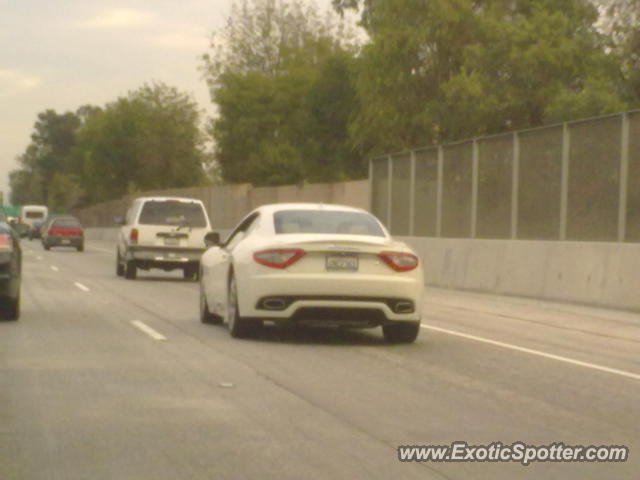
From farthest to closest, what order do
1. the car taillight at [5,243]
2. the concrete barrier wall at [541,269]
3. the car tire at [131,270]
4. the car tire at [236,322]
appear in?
the car tire at [131,270]
the concrete barrier wall at [541,269]
the car taillight at [5,243]
the car tire at [236,322]

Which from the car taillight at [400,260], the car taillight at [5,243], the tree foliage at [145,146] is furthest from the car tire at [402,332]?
the tree foliage at [145,146]

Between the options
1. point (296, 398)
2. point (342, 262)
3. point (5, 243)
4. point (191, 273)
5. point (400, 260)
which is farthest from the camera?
point (191, 273)

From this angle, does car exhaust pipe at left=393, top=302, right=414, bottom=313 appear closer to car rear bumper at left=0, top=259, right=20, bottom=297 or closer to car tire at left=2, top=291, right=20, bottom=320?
car rear bumper at left=0, top=259, right=20, bottom=297

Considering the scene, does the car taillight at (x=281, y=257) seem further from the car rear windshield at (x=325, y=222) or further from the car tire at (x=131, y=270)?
the car tire at (x=131, y=270)

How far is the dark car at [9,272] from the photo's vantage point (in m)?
15.3

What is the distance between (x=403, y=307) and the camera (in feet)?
43.5

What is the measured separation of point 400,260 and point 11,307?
5.21 m

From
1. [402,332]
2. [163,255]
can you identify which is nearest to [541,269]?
[402,332]

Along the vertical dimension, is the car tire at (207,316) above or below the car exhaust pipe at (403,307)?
below

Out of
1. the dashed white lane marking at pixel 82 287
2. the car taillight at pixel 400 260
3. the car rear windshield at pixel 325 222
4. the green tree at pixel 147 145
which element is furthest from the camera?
the green tree at pixel 147 145

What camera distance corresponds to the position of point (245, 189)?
2090 inches

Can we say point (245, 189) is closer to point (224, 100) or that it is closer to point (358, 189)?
point (358, 189)

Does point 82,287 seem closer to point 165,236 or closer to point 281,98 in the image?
point 165,236

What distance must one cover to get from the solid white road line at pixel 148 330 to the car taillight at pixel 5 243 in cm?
170
